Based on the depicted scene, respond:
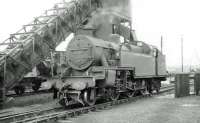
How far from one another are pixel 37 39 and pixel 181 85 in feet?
28.5

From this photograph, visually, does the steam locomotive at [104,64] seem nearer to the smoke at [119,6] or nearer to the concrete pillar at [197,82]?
the smoke at [119,6]

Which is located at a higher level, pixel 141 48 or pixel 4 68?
pixel 141 48

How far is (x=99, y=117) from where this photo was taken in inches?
376

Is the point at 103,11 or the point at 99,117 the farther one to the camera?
the point at 103,11

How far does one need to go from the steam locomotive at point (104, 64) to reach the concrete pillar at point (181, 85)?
1.60 m

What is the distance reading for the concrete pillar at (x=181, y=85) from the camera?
16244 millimetres

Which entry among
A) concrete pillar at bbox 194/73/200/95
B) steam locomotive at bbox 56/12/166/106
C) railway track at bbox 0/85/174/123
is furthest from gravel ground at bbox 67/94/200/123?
concrete pillar at bbox 194/73/200/95

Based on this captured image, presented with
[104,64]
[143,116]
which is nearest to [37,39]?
[104,64]

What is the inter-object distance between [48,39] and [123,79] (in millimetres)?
4779

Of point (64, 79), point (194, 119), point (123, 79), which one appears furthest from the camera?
point (123, 79)

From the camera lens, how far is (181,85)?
53.9ft

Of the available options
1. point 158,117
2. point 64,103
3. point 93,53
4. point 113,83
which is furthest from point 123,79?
point 158,117

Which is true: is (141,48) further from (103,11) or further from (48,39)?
(48,39)

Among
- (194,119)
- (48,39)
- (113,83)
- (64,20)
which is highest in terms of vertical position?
(64,20)
